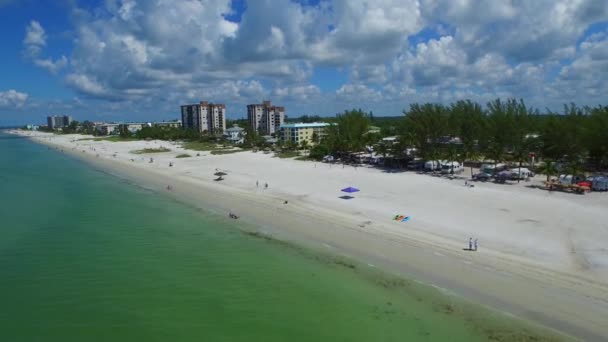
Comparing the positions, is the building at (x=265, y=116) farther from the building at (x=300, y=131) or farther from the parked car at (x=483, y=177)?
the parked car at (x=483, y=177)


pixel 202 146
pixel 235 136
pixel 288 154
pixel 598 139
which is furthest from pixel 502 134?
pixel 235 136

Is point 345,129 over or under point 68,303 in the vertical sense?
over

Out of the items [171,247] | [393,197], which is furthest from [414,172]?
[171,247]

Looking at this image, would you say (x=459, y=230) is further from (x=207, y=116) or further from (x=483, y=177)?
(x=207, y=116)

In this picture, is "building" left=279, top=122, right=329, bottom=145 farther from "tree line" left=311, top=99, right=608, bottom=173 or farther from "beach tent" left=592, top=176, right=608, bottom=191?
"beach tent" left=592, top=176, right=608, bottom=191

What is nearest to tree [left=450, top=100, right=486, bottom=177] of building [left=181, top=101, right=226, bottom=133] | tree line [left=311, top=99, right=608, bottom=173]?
tree line [left=311, top=99, right=608, bottom=173]

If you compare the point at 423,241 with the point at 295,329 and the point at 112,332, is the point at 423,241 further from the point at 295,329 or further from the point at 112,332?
the point at 112,332

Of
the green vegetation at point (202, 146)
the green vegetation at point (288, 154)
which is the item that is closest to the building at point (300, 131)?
the green vegetation at point (202, 146)
